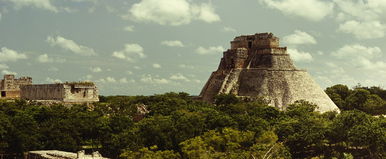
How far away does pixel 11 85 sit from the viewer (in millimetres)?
74375

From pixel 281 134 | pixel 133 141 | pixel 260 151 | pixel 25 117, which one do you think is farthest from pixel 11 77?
pixel 260 151

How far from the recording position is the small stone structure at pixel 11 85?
73000 mm

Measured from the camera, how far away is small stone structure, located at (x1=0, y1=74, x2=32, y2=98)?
7300cm

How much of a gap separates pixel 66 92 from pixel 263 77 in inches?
1131

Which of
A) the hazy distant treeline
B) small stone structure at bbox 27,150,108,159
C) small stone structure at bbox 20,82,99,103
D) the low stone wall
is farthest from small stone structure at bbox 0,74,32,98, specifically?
small stone structure at bbox 27,150,108,159

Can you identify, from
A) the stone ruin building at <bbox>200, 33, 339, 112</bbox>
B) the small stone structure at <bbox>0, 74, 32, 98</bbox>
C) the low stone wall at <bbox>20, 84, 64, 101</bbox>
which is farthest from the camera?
the small stone structure at <bbox>0, 74, 32, 98</bbox>

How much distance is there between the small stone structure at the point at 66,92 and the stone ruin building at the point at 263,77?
59.6 ft

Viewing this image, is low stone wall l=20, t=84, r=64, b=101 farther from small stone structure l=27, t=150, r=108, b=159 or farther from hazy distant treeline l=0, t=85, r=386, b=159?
small stone structure l=27, t=150, r=108, b=159

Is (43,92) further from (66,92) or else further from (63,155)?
(63,155)

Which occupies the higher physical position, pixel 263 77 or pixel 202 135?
pixel 263 77

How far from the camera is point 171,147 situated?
37.9m

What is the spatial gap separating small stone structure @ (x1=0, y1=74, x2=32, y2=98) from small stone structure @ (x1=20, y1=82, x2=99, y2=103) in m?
4.86

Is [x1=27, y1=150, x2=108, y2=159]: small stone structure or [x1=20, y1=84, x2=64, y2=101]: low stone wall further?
[x1=20, y1=84, x2=64, y2=101]: low stone wall

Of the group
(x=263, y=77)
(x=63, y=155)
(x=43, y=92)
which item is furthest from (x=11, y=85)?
(x=63, y=155)
